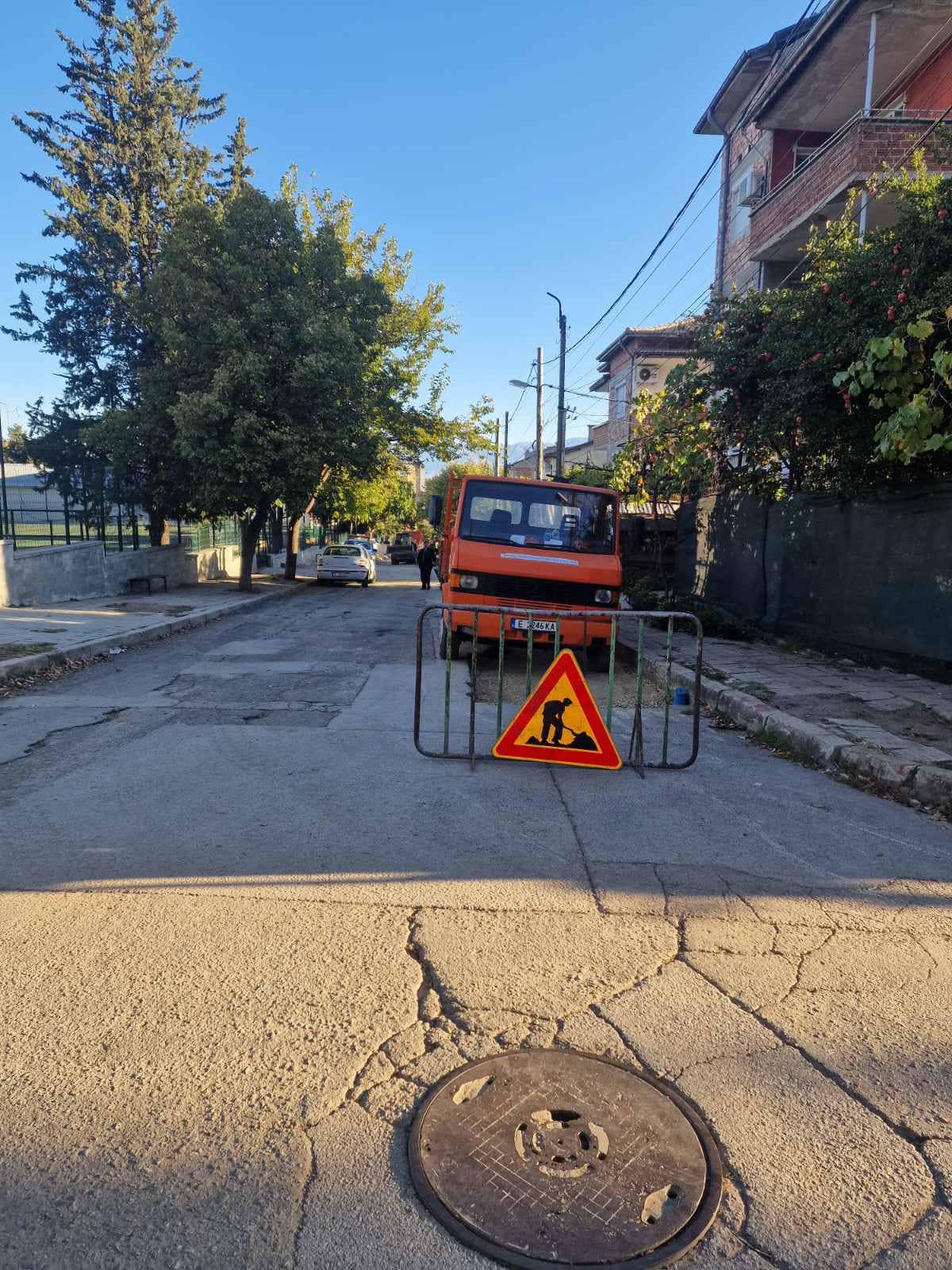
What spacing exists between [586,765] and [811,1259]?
4.01 metres

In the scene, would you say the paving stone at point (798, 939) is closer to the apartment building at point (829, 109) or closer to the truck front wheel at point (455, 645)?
the truck front wheel at point (455, 645)

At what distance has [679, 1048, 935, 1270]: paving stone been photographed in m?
1.95

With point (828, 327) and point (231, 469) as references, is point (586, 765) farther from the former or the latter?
point (231, 469)

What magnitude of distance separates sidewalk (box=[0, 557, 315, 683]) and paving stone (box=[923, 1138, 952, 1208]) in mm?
9094

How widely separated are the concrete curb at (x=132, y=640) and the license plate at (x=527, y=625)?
18.6ft

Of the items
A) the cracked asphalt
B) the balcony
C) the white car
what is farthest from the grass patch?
the white car

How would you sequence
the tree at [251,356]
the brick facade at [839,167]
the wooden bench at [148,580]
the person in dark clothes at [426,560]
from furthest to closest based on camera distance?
the person in dark clothes at [426,560], the wooden bench at [148,580], the tree at [251,356], the brick facade at [839,167]

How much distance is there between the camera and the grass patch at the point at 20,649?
9.40m

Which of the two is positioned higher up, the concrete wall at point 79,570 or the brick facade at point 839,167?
the brick facade at point 839,167

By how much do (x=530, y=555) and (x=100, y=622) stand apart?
26.6 feet

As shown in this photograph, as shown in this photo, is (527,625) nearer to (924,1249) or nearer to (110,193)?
(924,1249)

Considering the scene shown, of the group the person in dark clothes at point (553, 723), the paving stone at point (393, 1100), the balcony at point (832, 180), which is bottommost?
the paving stone at point (393, 1100)

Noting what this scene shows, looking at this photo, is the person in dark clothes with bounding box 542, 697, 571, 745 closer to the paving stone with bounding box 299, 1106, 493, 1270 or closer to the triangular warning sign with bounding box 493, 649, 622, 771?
the triangular warning sign with bounding box 493, 649, 622, 771

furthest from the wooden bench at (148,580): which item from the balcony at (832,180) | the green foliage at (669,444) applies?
the balcony at (832,180)
